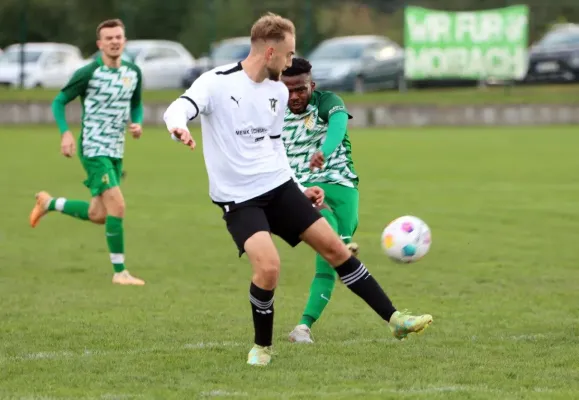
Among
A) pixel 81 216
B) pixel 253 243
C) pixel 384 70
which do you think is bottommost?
pixel 384 70

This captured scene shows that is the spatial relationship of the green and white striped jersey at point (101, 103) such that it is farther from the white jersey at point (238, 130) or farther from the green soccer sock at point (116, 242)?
the white jersey at point (238, 130)

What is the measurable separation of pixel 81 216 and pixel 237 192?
434 cm

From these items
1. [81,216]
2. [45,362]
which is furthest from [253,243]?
[81,216]

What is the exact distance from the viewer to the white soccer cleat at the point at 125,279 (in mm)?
9547

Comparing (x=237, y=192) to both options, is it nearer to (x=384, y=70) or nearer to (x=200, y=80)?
(x=200, y=80)

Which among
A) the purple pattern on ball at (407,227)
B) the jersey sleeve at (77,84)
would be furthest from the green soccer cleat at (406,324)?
the jersey sleeve at (77,84)

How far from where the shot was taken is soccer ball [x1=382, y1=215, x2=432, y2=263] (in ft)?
23.9

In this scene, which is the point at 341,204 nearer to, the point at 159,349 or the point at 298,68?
the point at 298,68

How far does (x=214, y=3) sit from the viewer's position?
109 ft

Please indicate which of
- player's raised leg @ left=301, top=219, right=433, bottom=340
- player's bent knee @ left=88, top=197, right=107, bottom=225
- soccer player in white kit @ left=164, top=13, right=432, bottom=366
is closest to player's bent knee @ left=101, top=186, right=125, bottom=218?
player's bent knee @ left=88, top=197, right=107, bottom=225

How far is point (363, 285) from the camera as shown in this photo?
21.2ft

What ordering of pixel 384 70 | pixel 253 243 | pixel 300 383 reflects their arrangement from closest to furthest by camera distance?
pixel 300 383 < pixel 253 243 < pixel 384 70

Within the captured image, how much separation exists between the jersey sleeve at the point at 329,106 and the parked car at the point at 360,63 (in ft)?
78.9

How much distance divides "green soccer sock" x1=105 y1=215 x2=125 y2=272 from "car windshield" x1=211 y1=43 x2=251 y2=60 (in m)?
23.1
